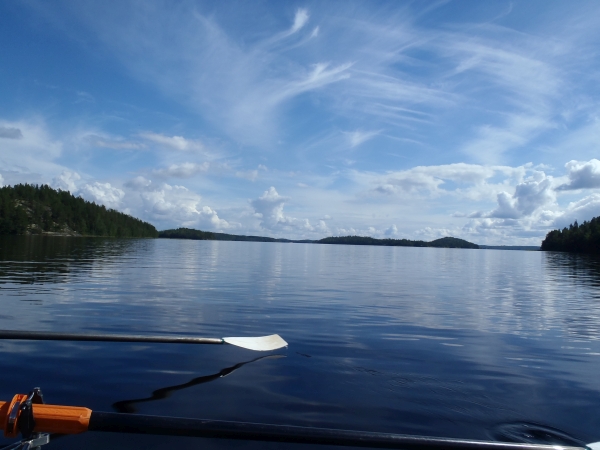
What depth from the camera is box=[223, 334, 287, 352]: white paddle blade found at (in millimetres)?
10594

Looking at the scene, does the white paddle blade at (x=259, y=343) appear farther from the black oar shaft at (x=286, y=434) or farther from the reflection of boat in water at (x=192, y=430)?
the black oar shaft at (x=286, y=434)

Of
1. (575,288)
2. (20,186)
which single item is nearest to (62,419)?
(575,288)

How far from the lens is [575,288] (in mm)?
31656

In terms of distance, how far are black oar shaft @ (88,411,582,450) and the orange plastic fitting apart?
0.91ft

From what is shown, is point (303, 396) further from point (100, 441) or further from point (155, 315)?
point (155, 315)

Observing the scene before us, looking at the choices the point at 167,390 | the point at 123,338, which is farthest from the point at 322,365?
the point at 123,338

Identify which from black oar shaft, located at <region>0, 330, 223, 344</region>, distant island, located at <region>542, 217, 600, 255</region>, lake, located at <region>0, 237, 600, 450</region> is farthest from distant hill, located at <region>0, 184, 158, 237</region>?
distant island, located at <region>542, 217, 600, 255</region>

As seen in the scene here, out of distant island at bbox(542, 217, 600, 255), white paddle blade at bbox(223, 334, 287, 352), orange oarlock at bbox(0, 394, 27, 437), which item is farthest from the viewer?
distant island at bbox(542, 217, 600, 255)

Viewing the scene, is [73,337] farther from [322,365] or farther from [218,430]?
[218,430]

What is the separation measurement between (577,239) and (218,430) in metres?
178

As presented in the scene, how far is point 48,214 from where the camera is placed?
172625mm

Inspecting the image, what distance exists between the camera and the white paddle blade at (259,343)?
34.8 ft

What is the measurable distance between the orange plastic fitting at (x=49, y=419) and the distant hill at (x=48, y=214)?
167574 mm

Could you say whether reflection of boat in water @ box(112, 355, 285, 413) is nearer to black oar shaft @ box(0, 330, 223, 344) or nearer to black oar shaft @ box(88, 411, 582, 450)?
black oar shaft @ box(0, 330, 223, 344)
